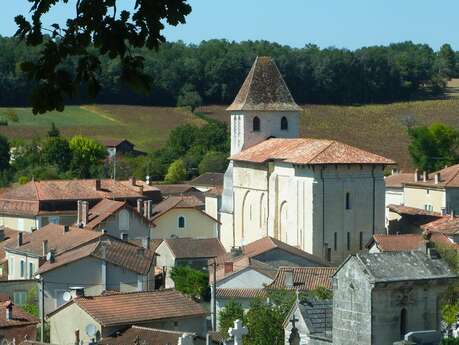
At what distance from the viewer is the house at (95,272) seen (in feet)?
139

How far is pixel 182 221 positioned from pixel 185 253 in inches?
404

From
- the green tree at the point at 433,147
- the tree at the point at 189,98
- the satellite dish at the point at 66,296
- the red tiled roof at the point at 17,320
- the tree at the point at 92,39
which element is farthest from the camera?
the tree at the point at 189,98

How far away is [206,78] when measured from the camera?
5044 inches

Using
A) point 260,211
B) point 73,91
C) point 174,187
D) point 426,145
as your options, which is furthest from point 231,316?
point 426,145

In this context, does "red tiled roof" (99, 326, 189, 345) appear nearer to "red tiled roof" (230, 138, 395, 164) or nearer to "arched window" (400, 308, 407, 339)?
"arched window" (400, 308, 407, 339)

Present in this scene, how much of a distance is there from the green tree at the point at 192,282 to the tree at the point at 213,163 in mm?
48820

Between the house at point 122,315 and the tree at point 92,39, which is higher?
the tree at point 92,39

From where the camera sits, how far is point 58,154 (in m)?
91.6

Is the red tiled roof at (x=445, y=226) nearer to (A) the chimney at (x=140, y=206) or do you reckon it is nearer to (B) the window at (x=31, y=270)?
(A) the chimney at (x=140, y=206)

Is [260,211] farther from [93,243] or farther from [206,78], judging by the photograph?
[206,78]

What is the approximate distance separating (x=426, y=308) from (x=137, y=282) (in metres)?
23.5

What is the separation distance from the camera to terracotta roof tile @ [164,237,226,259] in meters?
52.8

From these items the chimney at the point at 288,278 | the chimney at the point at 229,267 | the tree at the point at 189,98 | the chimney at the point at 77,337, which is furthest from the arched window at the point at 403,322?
the tree at the point at 189,98

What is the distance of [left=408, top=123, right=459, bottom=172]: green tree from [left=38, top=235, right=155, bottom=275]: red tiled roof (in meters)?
52.0
